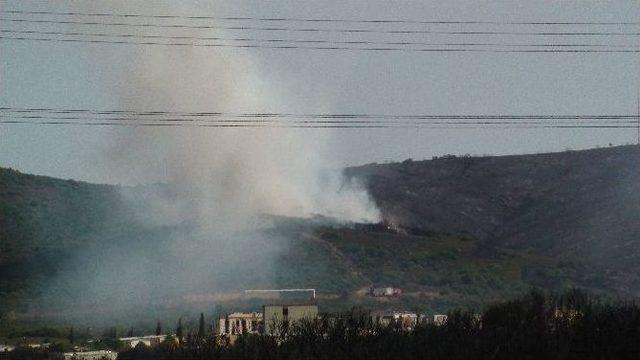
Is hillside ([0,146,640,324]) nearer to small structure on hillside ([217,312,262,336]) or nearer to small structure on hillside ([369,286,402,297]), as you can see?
small structure on hillside ([369,286,402,297])

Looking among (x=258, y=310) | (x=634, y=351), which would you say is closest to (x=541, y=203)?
Answer: (x=258, y=310)

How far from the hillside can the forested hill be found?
0.32 metres

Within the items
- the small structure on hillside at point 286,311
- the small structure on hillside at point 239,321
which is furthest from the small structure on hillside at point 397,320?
the small structure on hillside at point 239,321

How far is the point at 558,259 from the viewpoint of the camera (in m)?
123

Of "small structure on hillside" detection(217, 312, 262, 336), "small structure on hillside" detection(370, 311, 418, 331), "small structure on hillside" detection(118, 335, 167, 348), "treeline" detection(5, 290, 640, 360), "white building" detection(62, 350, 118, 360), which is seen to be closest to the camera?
"treeline" detection(5, 290, 640, 360)

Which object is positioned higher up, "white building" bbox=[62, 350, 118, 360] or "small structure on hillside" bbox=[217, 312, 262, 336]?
"small structure on hillside" bbox=[217, 312, 262, 336]

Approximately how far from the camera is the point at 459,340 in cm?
4878

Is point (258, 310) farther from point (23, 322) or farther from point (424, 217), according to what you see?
point (424, 217)

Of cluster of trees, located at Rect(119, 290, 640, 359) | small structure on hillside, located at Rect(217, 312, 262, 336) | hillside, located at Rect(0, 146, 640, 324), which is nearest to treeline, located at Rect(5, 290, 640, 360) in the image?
cluster of trees, located at Rect(119, 290, 640, 359)

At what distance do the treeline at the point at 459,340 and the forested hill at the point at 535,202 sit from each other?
5341cm

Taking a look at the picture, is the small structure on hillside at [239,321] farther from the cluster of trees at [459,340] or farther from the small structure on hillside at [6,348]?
the cluster of trees at [459,340]

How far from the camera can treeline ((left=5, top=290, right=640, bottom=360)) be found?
47.2m

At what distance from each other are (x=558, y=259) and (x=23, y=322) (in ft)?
189

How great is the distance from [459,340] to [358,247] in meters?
75.2
